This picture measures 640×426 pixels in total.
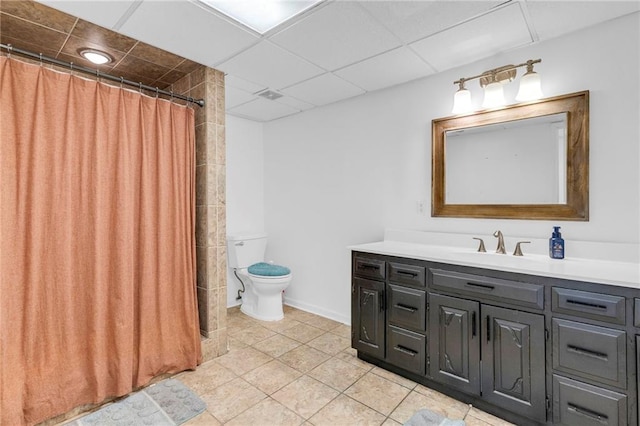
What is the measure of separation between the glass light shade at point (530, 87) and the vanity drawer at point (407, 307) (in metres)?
1.41

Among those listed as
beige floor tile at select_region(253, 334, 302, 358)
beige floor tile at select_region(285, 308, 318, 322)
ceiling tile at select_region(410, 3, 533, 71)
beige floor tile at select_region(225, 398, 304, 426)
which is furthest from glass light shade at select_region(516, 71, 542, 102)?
beige floor tile at select_region(285, 308, 318, 322)

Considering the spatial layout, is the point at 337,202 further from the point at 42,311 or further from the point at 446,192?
the point at 42,311

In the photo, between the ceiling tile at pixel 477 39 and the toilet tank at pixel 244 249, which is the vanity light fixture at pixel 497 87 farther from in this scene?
the toilet tank at pixel 244 249

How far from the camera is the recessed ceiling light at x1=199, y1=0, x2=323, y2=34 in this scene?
160 cm

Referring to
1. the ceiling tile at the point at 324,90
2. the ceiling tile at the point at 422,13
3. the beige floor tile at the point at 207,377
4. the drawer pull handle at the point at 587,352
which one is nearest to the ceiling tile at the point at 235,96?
the ceiling tile at the point at 324,90

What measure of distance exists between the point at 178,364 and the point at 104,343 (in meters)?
0.51

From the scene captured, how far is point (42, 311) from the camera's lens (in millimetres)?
1710

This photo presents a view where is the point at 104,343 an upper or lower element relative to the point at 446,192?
lower

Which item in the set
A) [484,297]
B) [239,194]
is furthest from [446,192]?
[239,194]

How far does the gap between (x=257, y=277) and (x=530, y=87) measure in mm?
2682

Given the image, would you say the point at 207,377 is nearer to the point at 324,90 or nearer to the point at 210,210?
the point at 210,210

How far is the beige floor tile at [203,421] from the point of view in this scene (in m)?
1.68

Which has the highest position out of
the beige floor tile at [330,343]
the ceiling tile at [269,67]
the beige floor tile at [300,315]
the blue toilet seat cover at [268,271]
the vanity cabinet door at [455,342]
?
the ceiling tile at [269,67]

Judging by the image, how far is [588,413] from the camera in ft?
4.75
